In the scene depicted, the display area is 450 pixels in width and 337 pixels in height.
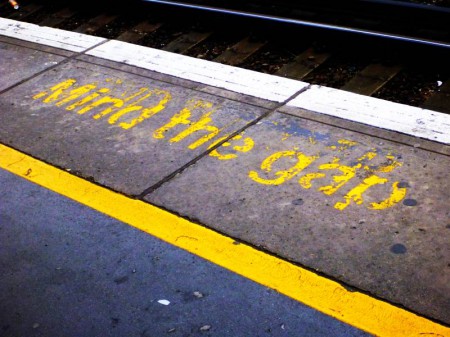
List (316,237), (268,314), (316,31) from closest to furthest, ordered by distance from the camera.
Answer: (268,314), (316,237), (316,31)

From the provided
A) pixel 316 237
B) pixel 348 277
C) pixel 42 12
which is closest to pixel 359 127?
pixel 316 237

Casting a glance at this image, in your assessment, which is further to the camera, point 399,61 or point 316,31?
point 316,31

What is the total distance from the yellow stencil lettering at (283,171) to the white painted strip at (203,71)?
0.77m

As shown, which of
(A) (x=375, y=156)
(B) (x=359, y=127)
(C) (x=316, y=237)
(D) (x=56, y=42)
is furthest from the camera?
(D) (x=56, y=42)

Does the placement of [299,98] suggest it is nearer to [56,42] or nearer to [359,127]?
[359,127]

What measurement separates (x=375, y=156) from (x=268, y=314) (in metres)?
1.40

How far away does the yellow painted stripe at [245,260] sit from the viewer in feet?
8.59

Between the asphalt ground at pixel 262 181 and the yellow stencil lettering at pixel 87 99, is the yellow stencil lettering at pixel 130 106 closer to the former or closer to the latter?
the asphalt ground at pixel 262 181

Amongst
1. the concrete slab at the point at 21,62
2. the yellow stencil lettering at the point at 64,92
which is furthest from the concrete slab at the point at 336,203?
the concrete slab at the point at 21,62

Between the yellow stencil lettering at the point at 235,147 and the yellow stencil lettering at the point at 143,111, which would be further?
the yellow stencil lettering at the point at 143,111

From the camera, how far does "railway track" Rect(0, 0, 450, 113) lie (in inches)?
185

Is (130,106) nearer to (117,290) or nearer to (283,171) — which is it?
(283,171)

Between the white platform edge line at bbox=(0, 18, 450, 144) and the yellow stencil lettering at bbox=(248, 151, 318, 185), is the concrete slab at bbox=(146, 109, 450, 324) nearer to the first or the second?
the yellow stencil lettering at bbox=(248, 151, 318, 185)

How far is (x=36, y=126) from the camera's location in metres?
4.57
